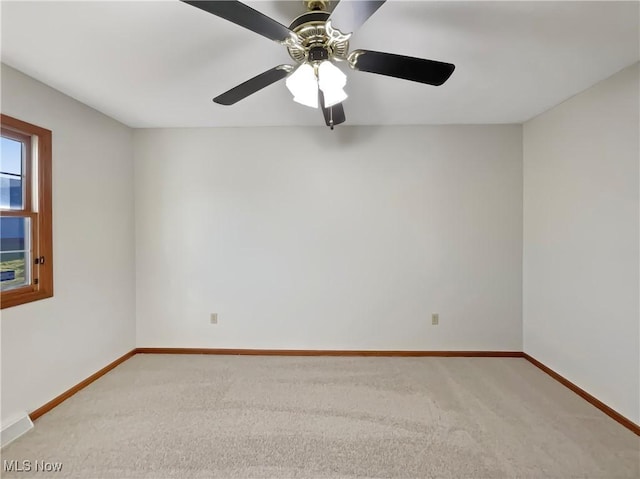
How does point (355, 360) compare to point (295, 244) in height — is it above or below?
below

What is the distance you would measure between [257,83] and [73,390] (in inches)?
109

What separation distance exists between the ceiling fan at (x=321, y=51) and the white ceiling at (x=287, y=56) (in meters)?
0.25

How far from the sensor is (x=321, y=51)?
1321mm

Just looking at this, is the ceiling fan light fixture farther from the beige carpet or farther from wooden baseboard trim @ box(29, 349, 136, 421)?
wooden baseboard trim @ box(29, 349, 136, 421)

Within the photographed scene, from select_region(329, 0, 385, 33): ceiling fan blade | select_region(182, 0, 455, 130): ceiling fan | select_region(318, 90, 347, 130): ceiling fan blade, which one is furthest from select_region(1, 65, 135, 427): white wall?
select_region(329, 0, 385, 33): ceiling fan blade

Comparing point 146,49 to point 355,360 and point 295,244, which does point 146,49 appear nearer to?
point 295,244

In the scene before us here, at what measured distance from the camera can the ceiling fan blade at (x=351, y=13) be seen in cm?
103

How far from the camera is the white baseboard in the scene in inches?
71.6

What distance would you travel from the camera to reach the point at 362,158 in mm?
3045

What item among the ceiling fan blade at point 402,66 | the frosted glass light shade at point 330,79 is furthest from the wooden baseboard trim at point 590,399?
the frosted glass light shade at point 330,79

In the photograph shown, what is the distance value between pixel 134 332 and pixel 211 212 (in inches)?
60.7

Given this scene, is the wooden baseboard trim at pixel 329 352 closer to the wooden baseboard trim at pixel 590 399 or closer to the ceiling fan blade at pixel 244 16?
the wooden baseboard trim at pixel 590 399

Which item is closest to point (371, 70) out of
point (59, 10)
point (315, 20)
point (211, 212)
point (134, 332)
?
point (315, 20)

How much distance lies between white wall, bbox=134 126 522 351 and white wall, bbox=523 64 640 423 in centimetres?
25
